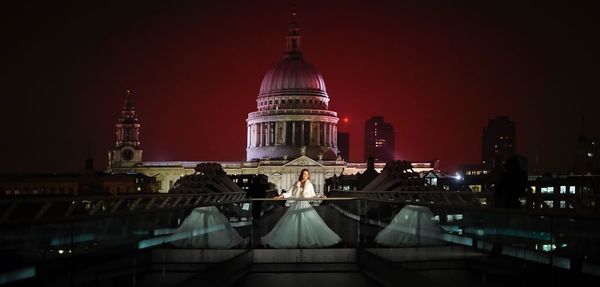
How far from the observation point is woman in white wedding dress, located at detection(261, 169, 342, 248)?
2212 cm

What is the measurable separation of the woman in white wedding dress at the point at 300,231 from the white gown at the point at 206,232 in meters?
0.91

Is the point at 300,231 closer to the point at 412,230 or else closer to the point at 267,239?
the point at 267,239

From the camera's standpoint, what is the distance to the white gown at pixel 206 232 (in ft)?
60.6

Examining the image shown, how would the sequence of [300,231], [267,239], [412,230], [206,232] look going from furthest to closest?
[267,239]
[300,231]
[206,232]
[412,230]

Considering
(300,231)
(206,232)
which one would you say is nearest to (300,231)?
(300,231)

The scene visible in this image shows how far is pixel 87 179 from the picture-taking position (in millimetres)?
180000

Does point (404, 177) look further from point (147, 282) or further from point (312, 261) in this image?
point (147, 282)

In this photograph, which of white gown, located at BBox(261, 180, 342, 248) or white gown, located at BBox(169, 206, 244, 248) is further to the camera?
white gown, located at BBox(261, 180, 342, 248)

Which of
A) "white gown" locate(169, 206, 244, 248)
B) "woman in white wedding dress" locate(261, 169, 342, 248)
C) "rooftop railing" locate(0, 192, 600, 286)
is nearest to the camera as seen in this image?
"rooftop railing" locate(0, 192, 600, 286)

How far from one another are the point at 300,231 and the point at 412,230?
Answer: 3.08 meters

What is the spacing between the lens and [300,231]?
72.7ft

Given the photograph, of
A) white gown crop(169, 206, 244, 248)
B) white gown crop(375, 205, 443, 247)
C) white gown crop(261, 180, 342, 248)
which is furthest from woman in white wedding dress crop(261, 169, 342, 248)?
white gown crop(375, 205, 443, 247)

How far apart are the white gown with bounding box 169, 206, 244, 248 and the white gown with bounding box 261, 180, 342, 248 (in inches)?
35.8

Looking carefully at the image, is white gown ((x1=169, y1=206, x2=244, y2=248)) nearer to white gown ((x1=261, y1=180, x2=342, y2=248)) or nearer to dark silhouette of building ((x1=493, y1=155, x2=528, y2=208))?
white gown ((x1=261, y1=180, x2=342, y2=248))
